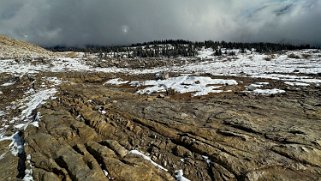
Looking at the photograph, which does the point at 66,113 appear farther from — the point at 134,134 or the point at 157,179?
the point at 157,179

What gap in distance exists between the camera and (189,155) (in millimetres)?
14641

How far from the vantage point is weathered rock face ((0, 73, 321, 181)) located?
44.4 ft

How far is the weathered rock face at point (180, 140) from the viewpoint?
13547mm

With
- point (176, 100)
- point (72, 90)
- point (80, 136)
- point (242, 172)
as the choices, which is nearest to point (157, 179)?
point (242, 172)

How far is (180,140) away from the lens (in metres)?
15.7

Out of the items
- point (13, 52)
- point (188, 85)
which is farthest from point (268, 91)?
point (13, 52)

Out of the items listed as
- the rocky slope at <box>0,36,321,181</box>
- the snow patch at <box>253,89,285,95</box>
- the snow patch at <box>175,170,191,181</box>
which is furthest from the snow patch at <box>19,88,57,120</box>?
the snow patch at <box>253,89,285,95</box>

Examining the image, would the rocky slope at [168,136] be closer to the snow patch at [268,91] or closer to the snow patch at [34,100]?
the snow patch at [34,100]

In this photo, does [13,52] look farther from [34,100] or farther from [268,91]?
[268,91]

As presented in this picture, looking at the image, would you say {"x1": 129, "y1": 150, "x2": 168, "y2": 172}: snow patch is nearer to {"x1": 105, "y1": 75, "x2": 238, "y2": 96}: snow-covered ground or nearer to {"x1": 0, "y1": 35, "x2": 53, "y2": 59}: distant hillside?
{"x1": 105, "y1": 75, "x2": 238, "y2": 96}: snow-covered ground

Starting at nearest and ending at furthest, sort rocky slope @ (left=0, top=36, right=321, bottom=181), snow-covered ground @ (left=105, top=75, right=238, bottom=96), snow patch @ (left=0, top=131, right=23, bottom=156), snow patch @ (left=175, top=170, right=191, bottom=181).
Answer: snow patch @ (left=175, top=170, right=191, bottom=181) → rocky slope @ (left=0, top=36, right=321, bottom=181) → snow patch @ (left=0, top=131, right=23, bottom=156) → snow-covered ground @ (left=105, top=75, right=238, bottom=96)

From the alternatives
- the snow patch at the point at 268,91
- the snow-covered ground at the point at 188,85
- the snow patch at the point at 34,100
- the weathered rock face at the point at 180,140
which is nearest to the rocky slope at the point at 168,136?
the weathered rock face at the point at 180,140

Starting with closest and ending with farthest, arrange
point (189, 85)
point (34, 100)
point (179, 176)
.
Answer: point (179, 176) → point (34, 100) → point (189, 85)

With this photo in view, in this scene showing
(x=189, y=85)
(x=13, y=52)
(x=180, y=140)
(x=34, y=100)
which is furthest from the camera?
(x=13, y=52)
